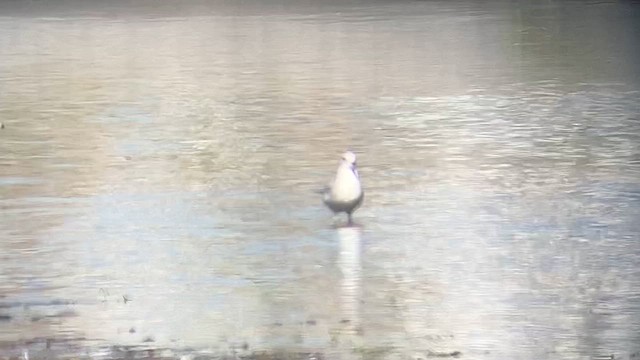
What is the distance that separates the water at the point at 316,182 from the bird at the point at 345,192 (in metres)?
0.02

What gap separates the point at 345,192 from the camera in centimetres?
166

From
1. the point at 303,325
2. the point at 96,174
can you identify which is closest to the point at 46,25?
the point at 96,174

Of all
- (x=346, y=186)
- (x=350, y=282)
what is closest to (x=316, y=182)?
(x=346, y=186)

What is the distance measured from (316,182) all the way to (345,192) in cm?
9

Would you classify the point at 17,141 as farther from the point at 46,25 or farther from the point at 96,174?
the point at 46,25

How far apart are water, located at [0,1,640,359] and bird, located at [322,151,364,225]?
22mm

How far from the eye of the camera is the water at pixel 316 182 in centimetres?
139

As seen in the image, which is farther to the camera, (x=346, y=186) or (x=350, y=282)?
(x=346, y=186)

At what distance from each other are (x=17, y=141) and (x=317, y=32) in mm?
805

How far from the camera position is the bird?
1638mm

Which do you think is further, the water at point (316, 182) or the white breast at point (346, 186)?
the white breast at point (346, 186)

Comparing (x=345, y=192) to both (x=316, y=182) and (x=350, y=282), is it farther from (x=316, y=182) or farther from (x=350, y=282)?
(x=350, y=282)

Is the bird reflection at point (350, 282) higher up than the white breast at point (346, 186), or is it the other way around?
the white breast at point (346, 186)

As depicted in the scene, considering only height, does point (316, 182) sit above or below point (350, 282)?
above
